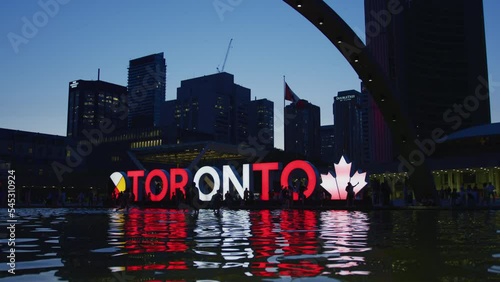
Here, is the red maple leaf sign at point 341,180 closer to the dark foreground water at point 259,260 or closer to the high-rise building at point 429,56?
the dark foreground water at point 259,260

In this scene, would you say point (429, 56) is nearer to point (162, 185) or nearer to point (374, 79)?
point (162, 185)

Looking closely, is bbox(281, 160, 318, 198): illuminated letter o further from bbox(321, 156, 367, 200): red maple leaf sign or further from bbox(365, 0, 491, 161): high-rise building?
bbox(365, 0, 491, 161): high-rise building

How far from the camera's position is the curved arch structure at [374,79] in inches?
838

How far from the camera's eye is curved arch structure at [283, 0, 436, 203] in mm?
21281

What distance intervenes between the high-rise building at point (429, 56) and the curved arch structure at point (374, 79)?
97.5m

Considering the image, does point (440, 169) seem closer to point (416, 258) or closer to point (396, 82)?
point (416, 258)

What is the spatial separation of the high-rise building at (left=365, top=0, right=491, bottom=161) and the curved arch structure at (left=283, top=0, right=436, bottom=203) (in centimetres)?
9753

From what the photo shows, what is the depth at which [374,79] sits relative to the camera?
25.5 meters

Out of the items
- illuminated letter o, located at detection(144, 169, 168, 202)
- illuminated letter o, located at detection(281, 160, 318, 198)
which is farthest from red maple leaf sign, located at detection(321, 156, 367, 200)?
illuminated letter o, located at detection(144, 169, 168, 202)

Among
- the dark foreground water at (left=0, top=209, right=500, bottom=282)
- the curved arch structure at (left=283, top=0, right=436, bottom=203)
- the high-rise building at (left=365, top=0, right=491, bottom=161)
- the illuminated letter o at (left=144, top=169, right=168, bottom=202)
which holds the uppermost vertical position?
the high-rise building at (left=365, top=0, right=491, bottom=161)

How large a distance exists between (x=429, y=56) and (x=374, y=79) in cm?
11642

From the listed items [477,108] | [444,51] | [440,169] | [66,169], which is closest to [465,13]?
[444,51]

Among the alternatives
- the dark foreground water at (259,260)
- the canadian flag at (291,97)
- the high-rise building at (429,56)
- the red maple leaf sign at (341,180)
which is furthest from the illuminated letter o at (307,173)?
the high-rise building at (429,56)

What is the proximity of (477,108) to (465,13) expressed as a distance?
28436 mm
